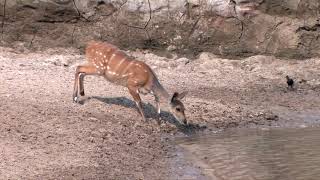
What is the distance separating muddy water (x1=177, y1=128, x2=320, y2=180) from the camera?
28.0 ft

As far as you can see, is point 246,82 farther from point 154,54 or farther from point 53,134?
point 53,134

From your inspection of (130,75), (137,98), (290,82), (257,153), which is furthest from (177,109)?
(290,82)

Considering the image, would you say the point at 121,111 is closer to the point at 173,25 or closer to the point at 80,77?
the point at 80,77

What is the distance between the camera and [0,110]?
32.4 ft

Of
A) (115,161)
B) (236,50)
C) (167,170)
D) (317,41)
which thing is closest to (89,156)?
(115,161)

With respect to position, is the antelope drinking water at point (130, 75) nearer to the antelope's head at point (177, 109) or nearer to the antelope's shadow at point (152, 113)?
the antelope's head at point (177, 109)

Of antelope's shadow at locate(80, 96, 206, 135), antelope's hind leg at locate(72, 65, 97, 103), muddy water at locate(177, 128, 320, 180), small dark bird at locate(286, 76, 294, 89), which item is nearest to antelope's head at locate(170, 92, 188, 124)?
antelope's shadow at locate(80, 96, 206, 135)

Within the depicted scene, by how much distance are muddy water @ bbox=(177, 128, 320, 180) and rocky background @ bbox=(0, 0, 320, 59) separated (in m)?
4.42

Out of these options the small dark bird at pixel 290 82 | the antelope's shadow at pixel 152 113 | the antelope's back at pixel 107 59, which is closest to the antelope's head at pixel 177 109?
the antelope's shadow at pixel 152 113

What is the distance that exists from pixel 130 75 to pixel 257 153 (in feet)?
7.70

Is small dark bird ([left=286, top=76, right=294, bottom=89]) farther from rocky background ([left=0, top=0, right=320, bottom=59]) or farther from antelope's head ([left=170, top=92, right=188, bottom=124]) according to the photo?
antelope's head ([left=170, top=92, right=188, bottom=124])

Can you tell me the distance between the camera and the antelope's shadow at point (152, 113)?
10.7 meters

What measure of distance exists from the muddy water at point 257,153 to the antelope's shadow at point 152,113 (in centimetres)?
35

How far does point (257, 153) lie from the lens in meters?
9.52
